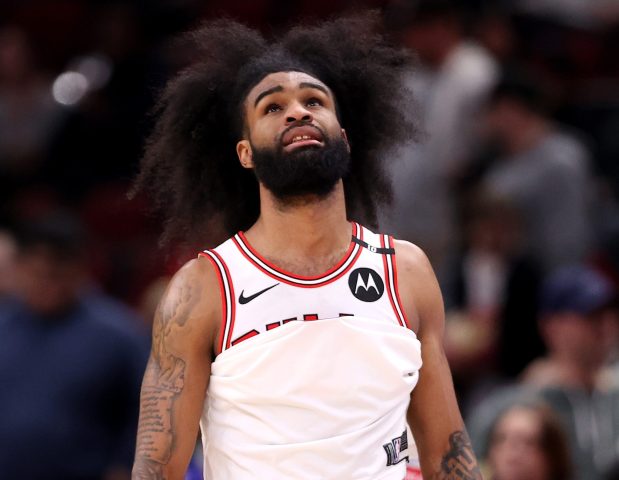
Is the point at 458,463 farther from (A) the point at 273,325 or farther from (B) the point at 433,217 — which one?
(B) the point at 433,217

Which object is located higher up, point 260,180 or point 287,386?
point 260,180

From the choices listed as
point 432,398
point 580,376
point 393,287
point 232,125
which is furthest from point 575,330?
point 232,125

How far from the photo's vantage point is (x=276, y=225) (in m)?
3.84

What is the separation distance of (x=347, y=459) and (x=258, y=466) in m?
0.24

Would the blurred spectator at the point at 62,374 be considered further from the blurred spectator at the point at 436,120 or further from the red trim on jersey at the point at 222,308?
the red trim on jersey at the point at 222,308

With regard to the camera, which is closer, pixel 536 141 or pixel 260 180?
pixel 260 180

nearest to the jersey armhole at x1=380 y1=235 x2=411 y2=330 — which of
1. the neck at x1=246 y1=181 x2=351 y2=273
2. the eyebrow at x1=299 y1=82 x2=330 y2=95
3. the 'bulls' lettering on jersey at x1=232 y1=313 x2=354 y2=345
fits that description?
the neck at x1=246 y1=181 x2=351 y2=273

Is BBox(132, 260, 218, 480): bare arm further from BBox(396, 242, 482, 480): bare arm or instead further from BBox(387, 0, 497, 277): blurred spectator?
BBox(387, 0, 497, 277): blurred spectator

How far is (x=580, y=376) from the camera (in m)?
6.34

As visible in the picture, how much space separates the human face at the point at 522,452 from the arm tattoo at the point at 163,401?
2.24 m

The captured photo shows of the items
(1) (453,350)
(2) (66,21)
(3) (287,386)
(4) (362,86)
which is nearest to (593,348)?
(1) (453,350)

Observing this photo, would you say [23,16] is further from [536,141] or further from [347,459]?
[347,459]

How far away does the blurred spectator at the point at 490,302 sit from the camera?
288 inches

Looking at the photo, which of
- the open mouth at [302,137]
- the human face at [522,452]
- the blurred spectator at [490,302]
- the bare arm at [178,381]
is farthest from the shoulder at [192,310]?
the blurred spectator at [490,302]
